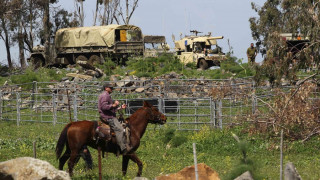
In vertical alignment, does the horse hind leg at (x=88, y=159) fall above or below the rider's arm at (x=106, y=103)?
below

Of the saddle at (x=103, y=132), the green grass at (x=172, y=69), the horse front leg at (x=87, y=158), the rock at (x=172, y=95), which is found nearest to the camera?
the saddle at (x=103, y=132)

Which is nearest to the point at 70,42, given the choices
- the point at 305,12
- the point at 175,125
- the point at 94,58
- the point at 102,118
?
the point at 94,58

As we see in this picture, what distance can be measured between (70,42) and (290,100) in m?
32.6

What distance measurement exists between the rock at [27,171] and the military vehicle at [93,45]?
3515 cm

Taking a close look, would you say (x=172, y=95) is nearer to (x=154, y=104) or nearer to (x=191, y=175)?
(x=154, y=104)

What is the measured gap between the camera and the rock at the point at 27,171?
395 inches

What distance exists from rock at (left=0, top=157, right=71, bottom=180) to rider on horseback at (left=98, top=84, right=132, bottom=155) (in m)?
4.39

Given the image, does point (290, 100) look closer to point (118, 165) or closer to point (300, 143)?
point (300, 143)

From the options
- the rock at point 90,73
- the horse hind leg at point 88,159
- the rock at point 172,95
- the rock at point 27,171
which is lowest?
the rock at point 172,95

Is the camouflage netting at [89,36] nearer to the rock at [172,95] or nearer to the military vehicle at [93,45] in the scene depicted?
the military vehicle at [93,45]

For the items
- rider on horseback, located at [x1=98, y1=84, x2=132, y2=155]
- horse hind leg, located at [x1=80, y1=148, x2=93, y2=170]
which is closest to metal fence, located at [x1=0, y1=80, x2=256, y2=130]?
horse hind leg, located at [x1=80, y1=148, x2=93, y2=170]

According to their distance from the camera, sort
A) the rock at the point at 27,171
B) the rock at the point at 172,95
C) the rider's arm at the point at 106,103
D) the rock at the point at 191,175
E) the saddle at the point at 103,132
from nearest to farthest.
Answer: the rock at the point at 27,171 < the rock at the point at 191,175 < the rider's arm at the point at 106,103 < the saddle at the point at 103,132 < the rock at the point at 172,95

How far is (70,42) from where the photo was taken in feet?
163

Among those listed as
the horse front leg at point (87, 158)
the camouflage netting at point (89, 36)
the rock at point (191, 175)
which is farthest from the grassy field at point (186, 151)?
the camouflage netting at point (89, 36)
